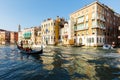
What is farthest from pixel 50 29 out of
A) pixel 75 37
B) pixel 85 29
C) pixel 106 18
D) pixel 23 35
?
pixel 23 35

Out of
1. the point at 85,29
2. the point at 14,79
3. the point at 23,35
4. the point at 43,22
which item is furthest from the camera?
the point at 23,35

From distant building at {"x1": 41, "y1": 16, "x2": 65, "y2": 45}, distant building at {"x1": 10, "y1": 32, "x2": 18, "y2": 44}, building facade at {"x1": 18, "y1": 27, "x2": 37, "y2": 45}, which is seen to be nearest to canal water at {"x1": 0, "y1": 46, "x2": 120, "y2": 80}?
distant building at {"x1": 41, "y1": 16, "x2": 65, "y2": 45}

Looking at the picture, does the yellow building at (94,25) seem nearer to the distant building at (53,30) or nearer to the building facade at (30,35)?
the distant building at (53,30)

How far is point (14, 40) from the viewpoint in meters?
102

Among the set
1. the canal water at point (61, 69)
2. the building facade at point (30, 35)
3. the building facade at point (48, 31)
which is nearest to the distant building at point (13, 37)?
the building facade at point (30, 35)

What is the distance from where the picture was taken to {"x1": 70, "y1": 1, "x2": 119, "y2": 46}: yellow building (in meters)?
42.8

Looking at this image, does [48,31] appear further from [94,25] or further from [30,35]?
[94,25]

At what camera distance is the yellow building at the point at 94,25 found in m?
42.8

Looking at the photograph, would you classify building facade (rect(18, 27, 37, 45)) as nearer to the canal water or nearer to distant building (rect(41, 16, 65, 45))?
distant building (rect(41, 16, 65, 45))

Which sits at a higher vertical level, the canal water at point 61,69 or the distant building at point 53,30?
the distant building at point 53,30

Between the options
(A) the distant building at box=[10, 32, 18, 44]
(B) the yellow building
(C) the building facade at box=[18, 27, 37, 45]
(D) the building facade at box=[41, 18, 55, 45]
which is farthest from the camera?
(A) the distant building at box=[10, 32, 18, 44]

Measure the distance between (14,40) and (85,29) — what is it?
6833 centimetres

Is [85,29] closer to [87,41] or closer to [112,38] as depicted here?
[87,41]

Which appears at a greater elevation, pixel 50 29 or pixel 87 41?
pixel 50 29
